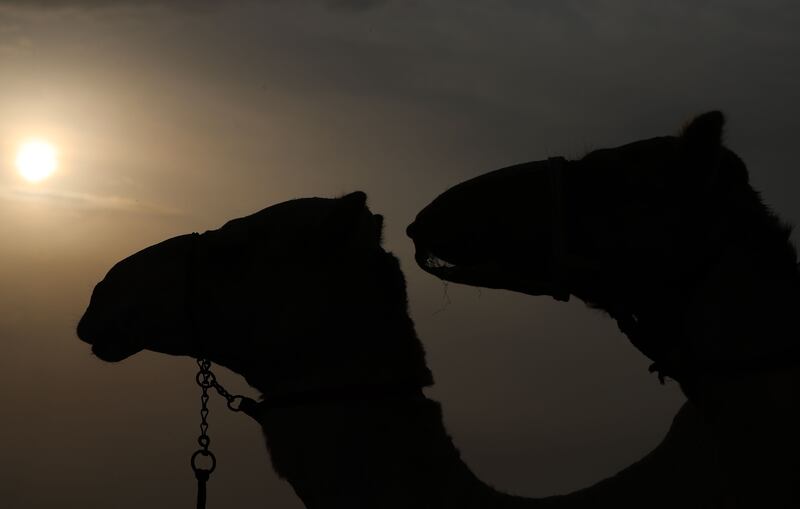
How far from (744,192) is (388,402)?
6.47 ft

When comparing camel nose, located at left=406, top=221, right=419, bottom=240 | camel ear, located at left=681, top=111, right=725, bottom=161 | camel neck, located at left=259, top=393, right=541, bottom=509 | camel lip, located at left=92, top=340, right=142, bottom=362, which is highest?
camel ear, located at left=681, top=111, right=725, bottom=161

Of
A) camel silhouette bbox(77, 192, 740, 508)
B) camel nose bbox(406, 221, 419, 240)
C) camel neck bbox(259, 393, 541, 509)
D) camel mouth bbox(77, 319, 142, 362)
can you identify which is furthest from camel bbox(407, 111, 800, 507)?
camel mouth bbox(77, 319, 142, 362)

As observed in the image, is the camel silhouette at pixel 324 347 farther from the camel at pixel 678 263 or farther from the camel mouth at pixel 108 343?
the camel at pixel 678 263

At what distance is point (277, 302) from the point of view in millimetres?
6055

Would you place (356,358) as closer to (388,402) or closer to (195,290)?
(388,402)

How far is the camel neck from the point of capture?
5512 mm

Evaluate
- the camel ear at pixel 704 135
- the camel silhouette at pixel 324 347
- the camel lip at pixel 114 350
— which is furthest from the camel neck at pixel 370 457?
the camel ear at pixel 704 135

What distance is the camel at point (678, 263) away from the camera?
16.1 ft

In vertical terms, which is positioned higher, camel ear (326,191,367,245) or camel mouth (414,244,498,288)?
camel ear (326,191,367,245)

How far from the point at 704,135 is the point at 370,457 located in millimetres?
2165

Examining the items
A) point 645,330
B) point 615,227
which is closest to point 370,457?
point 645,330

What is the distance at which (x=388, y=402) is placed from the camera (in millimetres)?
5719

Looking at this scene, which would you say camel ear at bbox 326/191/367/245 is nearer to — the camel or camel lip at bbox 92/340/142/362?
the camel

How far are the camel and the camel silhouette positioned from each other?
44 cm
